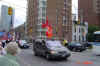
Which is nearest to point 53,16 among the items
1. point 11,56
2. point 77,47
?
point 77,47

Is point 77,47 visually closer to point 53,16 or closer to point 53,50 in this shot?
point 53,50

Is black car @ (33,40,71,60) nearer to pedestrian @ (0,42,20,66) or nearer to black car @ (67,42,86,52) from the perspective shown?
black car @ (67,42,86,52)

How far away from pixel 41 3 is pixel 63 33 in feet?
49.8

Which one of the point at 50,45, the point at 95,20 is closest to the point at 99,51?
the point at 50,45

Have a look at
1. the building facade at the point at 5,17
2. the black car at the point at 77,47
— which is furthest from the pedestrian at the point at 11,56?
the building facade at the point at 5,17

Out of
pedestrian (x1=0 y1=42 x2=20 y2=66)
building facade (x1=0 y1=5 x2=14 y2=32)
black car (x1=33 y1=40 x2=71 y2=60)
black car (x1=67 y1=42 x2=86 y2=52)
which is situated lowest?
black car (x1=67 y1=42 x2=86 y2=52)

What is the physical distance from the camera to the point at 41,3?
61812 millimetres

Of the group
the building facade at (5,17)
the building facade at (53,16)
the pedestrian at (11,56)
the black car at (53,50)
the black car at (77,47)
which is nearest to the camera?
the pedestrian at (11,56)

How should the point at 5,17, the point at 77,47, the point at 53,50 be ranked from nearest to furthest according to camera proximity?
the point at 53,50 < the point at 77,47 < the point at 5,17

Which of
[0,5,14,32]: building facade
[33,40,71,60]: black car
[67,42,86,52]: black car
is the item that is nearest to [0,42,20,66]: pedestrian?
[33,40,71,60]: black car

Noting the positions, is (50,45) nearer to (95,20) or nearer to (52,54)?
(52,54)

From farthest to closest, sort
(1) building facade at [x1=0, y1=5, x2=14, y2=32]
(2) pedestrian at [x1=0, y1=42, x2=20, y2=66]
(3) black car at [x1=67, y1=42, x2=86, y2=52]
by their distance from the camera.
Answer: (1) building facade at [x1=0, y1=5, x2=14, y2=32] < (3) black car at [x1=67, y1=42, x2=86, y2=52] < (2) pedestrian at [x1=0, y1=42, x2=20, y2=66]

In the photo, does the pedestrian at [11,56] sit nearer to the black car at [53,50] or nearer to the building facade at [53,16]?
the black car at [53,50]

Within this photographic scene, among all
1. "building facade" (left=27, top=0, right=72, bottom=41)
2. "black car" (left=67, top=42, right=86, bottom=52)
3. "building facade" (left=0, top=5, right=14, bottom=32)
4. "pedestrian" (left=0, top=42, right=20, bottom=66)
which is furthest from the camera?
"building facade" (left=27, top=0, right=72, bottom=41)
